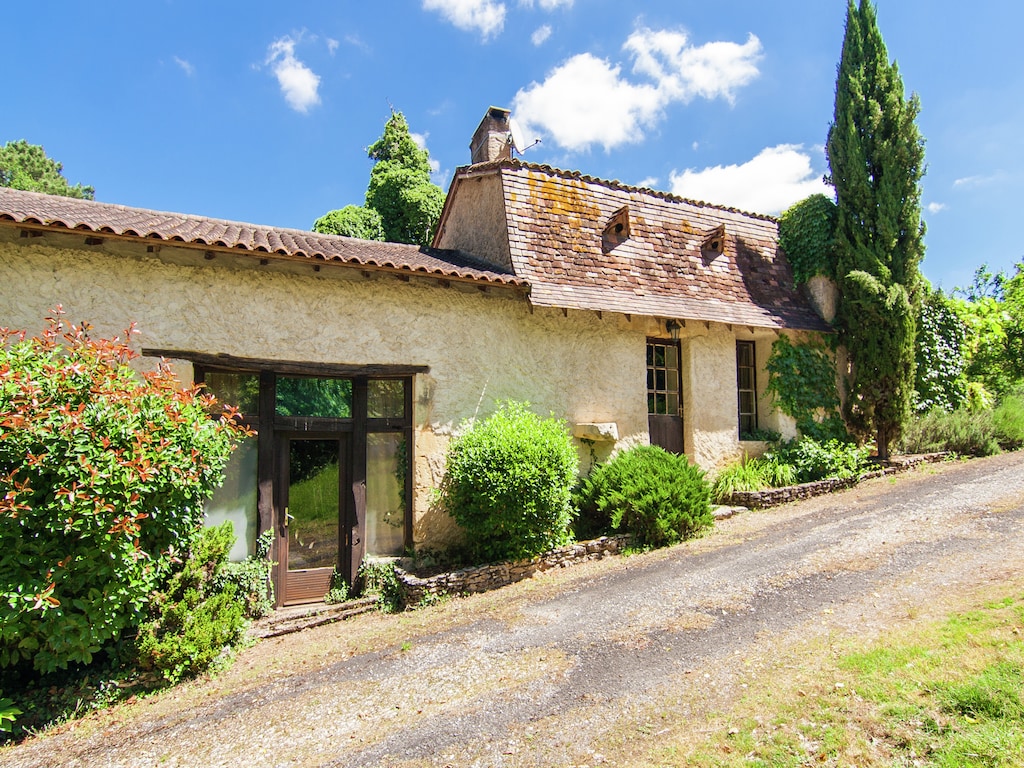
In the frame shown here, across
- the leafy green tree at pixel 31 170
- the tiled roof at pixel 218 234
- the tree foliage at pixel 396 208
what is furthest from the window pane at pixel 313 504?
the leafy green tree at pixel 31 170

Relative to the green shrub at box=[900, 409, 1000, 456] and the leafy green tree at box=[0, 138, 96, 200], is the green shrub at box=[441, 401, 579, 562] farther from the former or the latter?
the leafy green tree at box=[0, 138, 96, 200]

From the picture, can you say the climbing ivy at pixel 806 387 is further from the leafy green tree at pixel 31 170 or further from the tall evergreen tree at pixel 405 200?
the leafy green tree at pixel 31 170

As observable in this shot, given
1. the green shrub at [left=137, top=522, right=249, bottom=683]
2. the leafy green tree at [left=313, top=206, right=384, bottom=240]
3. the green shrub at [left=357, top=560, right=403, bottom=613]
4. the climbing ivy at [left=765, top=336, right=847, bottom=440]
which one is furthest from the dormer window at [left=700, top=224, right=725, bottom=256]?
the leafy green tree at [left=313, top=206, right=384, bottom=240]

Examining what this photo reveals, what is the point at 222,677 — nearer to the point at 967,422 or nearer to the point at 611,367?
the point at 611,367

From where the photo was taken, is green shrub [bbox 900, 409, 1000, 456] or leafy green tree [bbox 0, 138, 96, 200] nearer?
green shrub [bbox 900, 409, 1000, 456]

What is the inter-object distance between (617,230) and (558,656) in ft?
25.0

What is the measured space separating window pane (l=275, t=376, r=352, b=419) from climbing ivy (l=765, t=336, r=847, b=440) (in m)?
7.68

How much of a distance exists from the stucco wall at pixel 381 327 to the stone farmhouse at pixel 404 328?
0.08 ft

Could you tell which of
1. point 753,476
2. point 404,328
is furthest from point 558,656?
point 753,476

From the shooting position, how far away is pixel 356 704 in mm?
4961

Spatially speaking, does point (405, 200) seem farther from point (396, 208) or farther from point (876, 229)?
point (876, 229)

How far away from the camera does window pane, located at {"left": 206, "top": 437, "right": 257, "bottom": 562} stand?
7363 mm

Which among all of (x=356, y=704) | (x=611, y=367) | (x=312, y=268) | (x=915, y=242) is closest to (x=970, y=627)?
(x=356, y=704)

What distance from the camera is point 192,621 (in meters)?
5.93
